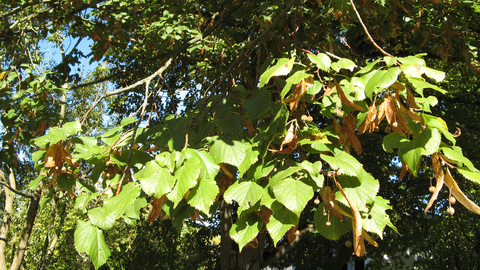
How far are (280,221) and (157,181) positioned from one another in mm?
485

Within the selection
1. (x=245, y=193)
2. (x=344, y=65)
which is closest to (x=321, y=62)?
(x=344, y=65)

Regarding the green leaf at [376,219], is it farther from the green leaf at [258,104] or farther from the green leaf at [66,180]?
the green leaf at [66,180]

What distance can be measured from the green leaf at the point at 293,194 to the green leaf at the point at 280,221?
7 cm

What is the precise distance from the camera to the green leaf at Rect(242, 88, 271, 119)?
157 centimetres

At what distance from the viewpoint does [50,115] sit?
323cm

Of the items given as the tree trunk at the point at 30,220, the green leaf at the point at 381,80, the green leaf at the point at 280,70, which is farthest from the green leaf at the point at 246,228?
the tree trunk at the point at 30,220

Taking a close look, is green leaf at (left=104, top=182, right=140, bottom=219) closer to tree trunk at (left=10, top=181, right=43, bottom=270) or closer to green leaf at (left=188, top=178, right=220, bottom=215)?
green leaf at (left=188, top=178, right=220, bottom=215)

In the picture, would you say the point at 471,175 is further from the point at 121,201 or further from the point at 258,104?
the point at 121,201

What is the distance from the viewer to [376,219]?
4.43 feet

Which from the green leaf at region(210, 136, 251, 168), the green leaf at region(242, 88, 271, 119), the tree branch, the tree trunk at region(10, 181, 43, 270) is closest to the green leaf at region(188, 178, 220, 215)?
the green leaf at region(210, 136, 251, 168)

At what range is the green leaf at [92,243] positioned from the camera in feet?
4.40

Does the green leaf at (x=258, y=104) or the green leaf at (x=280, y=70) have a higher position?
the green leaf at (x=280, y=70)

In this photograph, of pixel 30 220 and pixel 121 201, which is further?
pixel 30 220

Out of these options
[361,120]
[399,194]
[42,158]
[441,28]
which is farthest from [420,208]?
[42,158]
